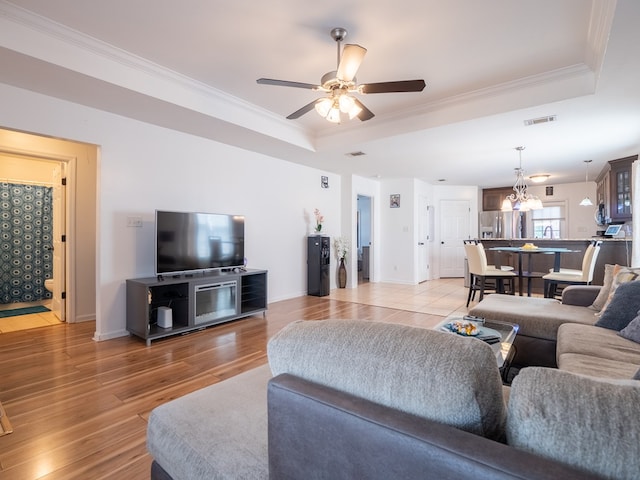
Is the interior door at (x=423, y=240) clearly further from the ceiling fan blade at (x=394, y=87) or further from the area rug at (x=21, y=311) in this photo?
the area rug at (x=21, y=311)

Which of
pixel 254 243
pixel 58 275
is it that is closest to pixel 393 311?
pixel 254 243

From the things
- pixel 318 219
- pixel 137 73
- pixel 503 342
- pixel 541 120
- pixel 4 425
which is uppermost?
pixel 137 73

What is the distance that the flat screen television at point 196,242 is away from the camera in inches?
144

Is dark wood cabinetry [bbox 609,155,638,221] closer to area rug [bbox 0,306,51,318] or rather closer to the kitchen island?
the kitchen island

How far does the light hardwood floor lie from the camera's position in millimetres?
1674

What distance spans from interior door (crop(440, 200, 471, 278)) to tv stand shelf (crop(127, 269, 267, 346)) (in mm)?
5736

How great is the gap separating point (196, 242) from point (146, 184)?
89 cm

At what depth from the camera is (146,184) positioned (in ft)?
12.7

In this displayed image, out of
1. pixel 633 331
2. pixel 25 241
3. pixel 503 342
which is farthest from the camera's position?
pixel 25 241

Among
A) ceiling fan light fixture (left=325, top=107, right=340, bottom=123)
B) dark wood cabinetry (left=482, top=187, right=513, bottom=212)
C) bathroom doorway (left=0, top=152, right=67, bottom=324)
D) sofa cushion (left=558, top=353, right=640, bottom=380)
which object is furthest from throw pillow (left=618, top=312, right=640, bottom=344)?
dark wood cabinetry (left=482, top=187, right=513, bottom=212)

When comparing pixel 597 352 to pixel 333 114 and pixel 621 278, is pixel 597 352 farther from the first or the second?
pixel 333 114

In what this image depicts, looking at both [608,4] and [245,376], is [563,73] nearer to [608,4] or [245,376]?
[608,4]

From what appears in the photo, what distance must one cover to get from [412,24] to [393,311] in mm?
3533

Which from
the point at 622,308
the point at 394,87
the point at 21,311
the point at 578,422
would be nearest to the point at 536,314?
the point at 622,308
